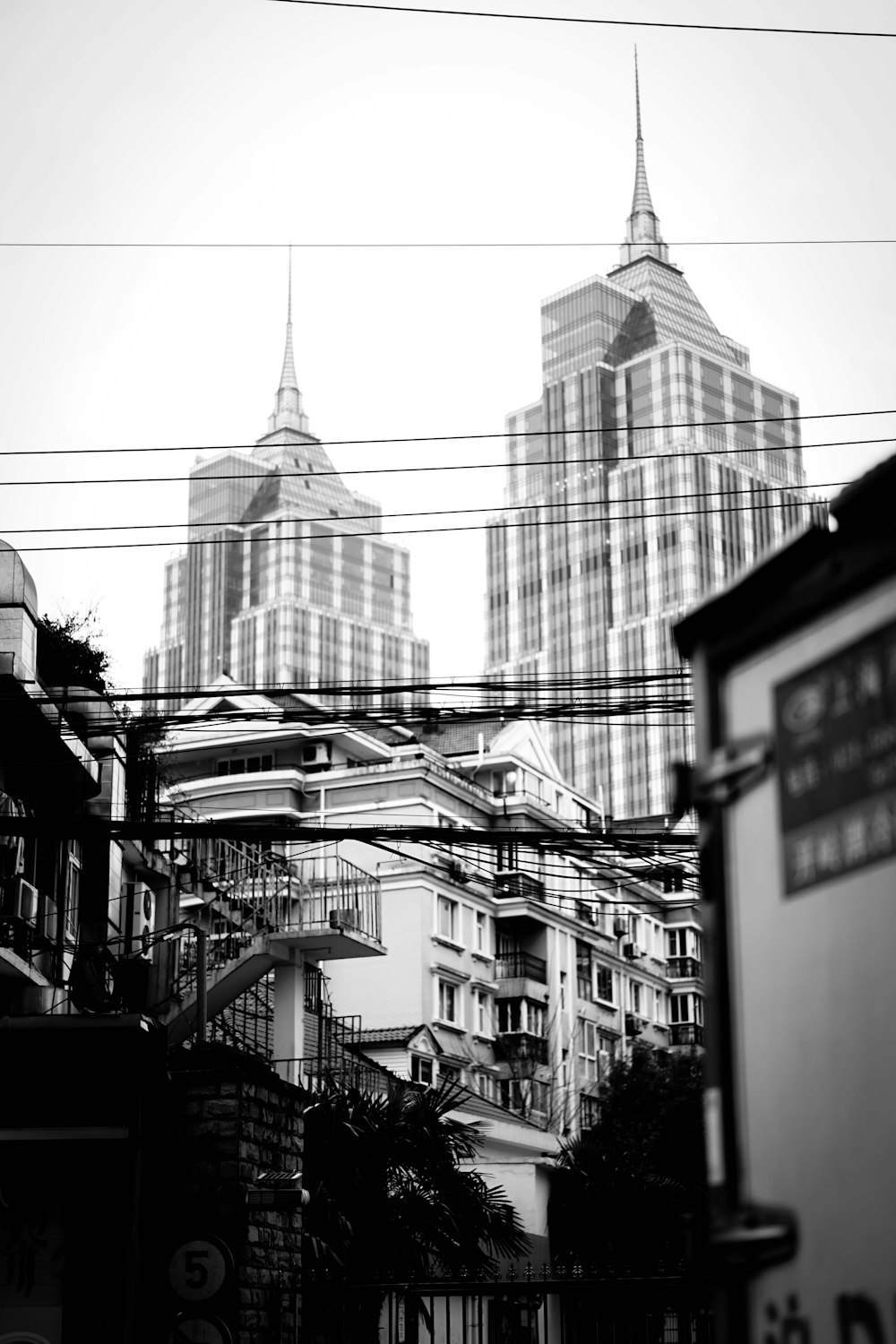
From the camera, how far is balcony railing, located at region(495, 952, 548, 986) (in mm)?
55781

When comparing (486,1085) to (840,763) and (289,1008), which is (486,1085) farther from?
(840,763)

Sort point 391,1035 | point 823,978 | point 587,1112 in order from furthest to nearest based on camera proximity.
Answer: point 587,1112
point 391,1035
point 823,978

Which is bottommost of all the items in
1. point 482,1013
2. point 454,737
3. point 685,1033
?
point 482,1013

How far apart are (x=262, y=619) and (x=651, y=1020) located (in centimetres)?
11425

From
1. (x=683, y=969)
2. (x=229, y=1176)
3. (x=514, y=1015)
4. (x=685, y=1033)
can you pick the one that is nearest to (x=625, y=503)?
(x=683, y=969)

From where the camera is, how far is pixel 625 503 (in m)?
146

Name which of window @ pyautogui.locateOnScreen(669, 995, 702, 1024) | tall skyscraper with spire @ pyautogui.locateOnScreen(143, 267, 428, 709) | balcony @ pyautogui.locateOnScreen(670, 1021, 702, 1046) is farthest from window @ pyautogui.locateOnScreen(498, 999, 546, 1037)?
tall skyscraper with spire @ pyautogui.locateOnScreen(143, 267, 428, 709)

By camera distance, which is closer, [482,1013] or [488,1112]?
[488,1112]

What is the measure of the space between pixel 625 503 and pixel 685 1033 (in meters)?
79.8

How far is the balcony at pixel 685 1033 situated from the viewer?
7144 centimetres

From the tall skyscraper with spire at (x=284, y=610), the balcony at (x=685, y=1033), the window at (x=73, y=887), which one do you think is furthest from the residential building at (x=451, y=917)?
the tall skyscraper with spire at (x=284, y=610)

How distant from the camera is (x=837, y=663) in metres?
4.23

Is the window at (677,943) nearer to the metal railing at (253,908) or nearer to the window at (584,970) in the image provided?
the window at (584,970)

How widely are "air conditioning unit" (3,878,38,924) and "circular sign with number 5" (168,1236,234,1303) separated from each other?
8752 millimetres
